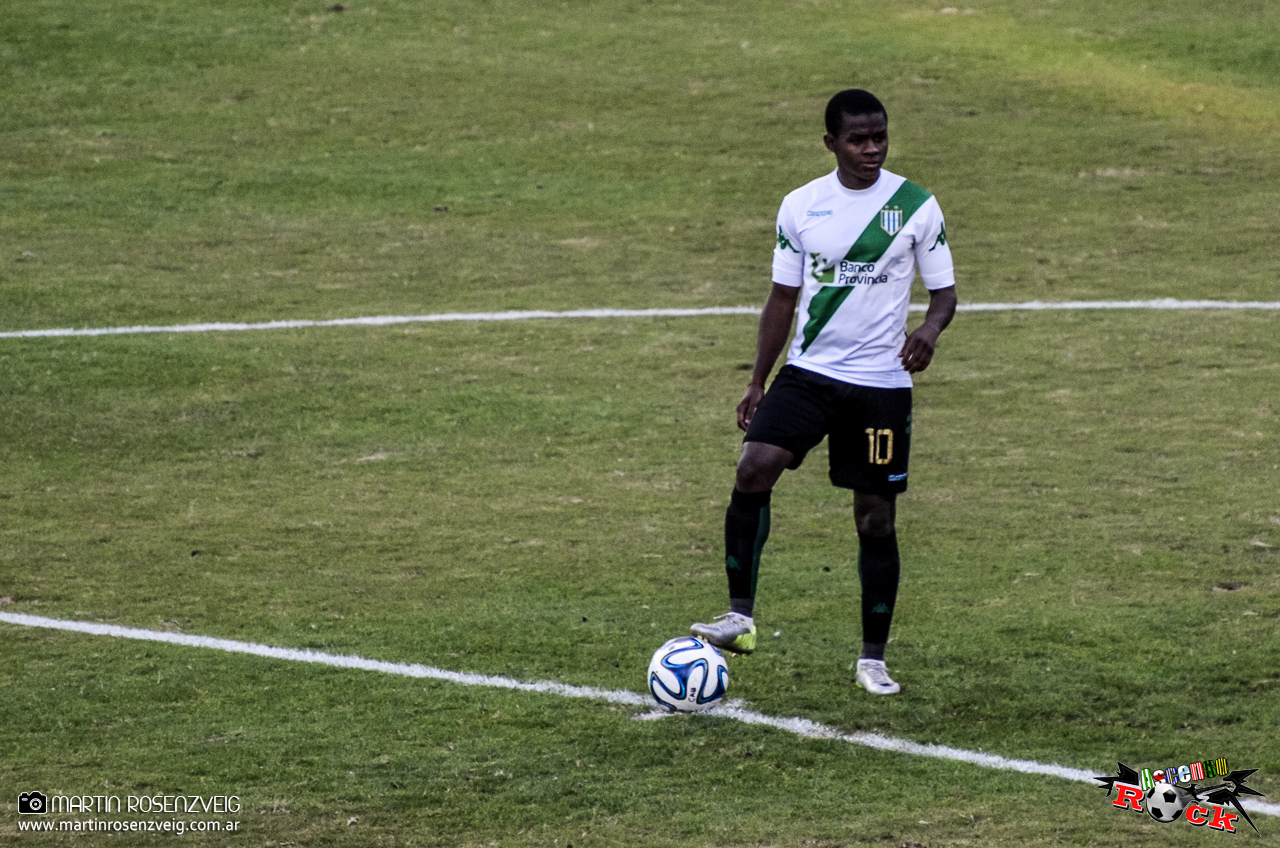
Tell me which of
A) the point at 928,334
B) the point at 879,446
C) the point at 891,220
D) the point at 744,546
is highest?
the point at 891,220

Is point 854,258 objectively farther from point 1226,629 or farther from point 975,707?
point 1226,629

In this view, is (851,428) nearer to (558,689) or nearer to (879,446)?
(879,446)

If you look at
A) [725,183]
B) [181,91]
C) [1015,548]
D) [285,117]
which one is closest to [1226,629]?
[1015,548]

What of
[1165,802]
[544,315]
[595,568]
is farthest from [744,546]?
[544,315]

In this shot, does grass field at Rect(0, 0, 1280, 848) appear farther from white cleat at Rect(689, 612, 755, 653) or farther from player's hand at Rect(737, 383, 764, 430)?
player's hand at Rect(737, 383, 764, 430)

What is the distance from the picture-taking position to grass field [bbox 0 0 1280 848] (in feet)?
19.5

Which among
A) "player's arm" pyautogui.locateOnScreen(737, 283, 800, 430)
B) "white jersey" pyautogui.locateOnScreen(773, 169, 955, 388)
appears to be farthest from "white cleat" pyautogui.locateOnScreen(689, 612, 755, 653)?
"white jersey" pyautogui.locateOnScreen(773, 169, 955, 388)

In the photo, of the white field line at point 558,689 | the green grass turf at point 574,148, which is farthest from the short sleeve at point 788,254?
the green grass turf at point 574,148

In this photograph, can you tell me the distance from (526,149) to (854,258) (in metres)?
11.6

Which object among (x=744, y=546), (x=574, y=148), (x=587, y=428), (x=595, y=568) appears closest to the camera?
(x=744, y=546)

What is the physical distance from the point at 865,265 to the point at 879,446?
2.25 ft

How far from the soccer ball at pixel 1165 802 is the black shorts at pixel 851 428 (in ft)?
4.87

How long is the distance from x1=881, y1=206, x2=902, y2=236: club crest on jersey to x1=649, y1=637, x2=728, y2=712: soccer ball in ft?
5.59

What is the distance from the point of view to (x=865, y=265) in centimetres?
646
